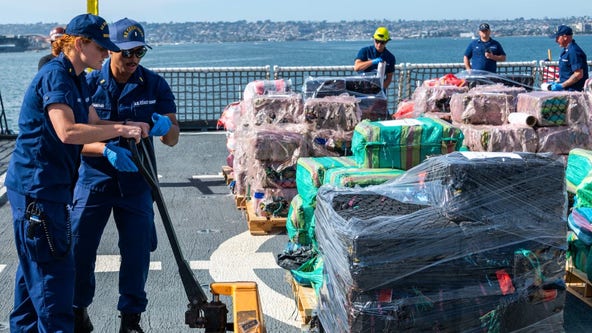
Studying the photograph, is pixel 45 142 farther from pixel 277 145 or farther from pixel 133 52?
pixel 277 145

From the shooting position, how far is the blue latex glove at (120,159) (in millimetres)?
4660

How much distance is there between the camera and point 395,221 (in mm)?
4352

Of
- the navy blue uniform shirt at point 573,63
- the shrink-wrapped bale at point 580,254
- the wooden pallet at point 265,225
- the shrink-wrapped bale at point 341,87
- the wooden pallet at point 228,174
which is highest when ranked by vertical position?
the navy blue uniform shirt at point 573,63

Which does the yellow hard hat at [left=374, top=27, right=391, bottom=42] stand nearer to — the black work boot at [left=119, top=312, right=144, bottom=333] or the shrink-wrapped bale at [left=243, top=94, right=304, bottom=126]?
the shrink-wrapped bale at [left=243, top=94, right=304, bottom=126]

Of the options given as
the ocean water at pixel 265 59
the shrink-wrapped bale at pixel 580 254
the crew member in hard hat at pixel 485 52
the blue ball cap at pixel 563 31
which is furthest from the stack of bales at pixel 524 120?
the ocean water at pixel 265 59

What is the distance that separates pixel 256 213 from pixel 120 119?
3.15 m

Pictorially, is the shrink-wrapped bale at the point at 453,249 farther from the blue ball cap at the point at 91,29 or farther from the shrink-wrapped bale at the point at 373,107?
the shrink-wrapped bale at the point at 373,107

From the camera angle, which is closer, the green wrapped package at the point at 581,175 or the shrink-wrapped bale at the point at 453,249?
the shrink-wrapped bale at the point at 453,249

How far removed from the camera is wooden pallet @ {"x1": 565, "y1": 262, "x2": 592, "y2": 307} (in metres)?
5.91

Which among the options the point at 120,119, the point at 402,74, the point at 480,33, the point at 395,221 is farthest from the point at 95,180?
the point at 402,74

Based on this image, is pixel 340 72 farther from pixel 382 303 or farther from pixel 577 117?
pixel 382 303

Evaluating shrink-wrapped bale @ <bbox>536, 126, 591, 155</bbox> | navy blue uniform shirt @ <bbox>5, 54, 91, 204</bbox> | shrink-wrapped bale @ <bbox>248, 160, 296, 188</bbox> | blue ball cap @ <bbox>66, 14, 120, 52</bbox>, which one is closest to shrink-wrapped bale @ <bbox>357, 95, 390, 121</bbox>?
shrink-wrapped bale @ <bbox>248, 160, 296, 188</bbox>

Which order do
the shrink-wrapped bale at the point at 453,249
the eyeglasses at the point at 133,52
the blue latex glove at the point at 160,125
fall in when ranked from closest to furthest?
the shrink-wrapped bale at the point at 453,249 < the blue latex glove at the point at 160,125 < the eyeglasses at the point at 133,52

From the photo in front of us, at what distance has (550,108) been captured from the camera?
8.34 meters
